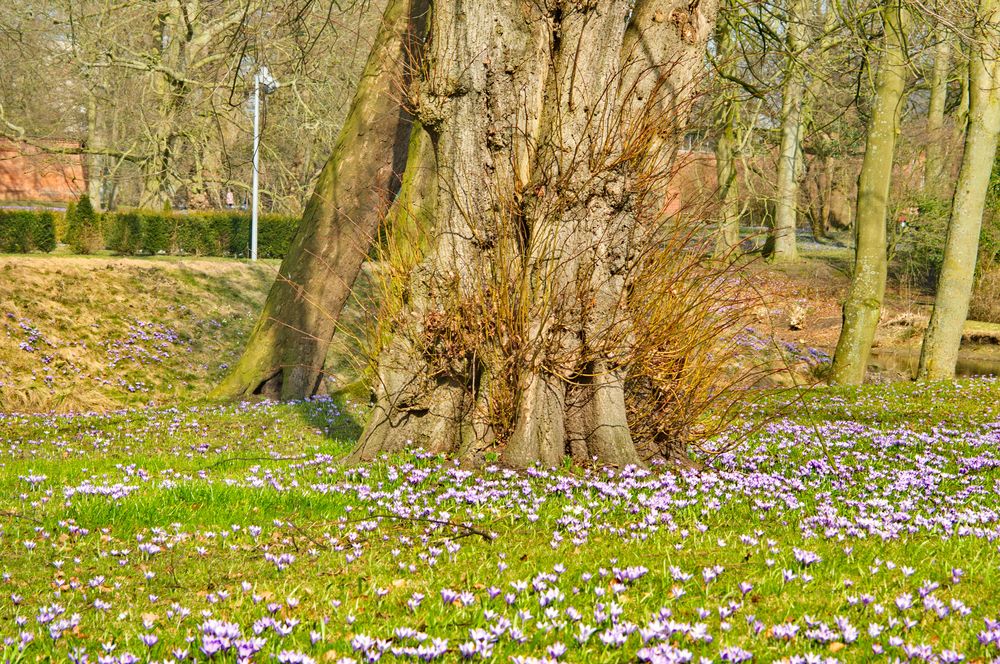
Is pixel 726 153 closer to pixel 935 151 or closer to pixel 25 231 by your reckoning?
pixel 935 151

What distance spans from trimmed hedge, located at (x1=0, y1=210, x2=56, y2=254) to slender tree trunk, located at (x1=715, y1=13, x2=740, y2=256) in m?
18.5

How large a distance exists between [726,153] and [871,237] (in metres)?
9.69

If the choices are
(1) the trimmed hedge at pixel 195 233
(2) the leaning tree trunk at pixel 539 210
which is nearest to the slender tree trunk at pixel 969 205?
(2) the leaning tree trunk at pixel 539 210

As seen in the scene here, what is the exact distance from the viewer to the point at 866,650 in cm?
329

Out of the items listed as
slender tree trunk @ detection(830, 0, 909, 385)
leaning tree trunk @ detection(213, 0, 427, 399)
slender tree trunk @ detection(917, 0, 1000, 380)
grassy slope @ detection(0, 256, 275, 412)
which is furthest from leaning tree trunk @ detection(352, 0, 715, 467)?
grassy slope @ detection(0, 256, 275, 412)

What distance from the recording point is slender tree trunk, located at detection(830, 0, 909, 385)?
1555 centimetres

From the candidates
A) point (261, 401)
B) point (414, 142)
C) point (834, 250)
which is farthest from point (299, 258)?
point (834, 250)

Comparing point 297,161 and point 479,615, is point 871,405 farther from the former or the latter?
point 297,161

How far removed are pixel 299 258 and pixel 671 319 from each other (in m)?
7.49

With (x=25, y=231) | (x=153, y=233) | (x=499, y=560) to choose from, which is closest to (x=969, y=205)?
(x=499, y=560)

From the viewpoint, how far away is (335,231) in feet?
42.2

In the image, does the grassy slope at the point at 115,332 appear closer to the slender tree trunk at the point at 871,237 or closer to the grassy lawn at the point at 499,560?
the slender tree trunk at the point at 871,237

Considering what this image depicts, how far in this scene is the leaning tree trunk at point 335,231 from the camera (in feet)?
41.9

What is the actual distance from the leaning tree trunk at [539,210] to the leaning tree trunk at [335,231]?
6148 mm
